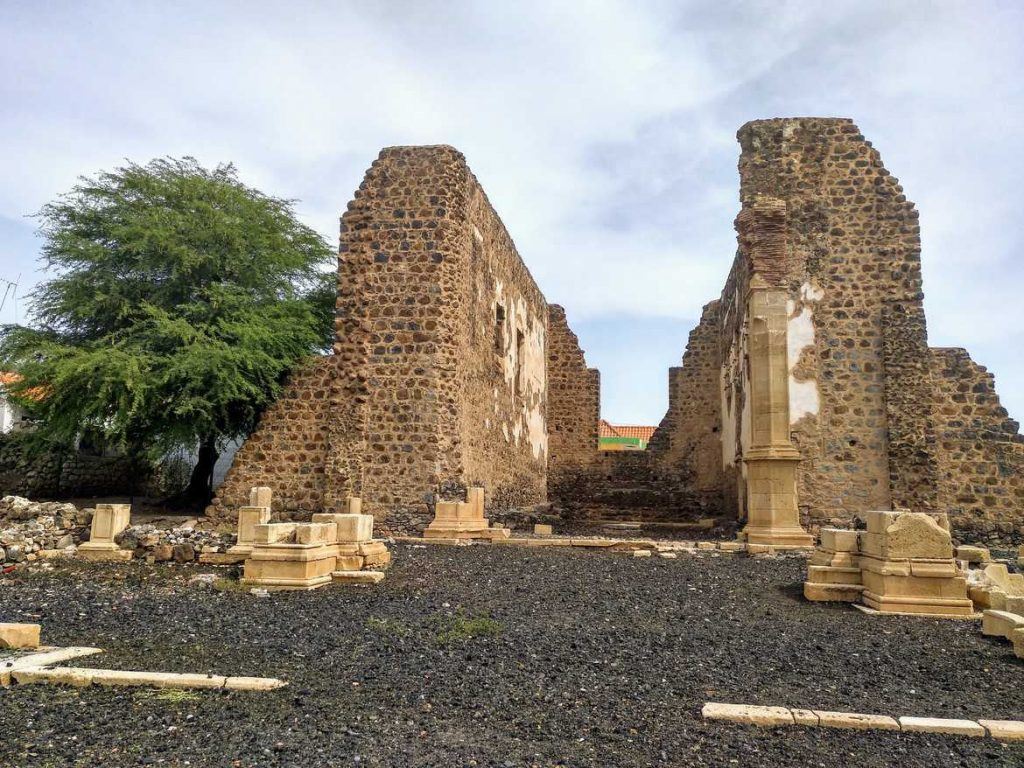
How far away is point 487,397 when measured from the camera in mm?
14906

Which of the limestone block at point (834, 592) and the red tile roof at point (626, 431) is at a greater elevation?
the red tile roof at point (626, 431)

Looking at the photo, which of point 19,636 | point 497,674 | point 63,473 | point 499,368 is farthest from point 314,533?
point 63,473

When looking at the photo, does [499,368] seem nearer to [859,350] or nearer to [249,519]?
[859,350]

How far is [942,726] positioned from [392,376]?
9.86 metres

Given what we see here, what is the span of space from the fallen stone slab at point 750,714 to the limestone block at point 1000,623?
2.96m

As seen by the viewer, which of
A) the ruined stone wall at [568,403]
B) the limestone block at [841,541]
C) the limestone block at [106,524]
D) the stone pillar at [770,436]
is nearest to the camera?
the limestone block at [841,541]

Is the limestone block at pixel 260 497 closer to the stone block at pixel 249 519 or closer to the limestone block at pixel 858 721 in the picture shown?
the stone block at pixel 249 519

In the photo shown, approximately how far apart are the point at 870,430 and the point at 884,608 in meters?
6.37

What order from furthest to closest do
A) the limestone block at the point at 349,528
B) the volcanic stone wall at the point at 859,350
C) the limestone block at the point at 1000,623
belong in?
the volcanic stone wall at the point at 859,350 → the limestone block at the point at 349,528 → the limestone block at the point at 1000,623

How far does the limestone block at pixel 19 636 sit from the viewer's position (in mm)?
5199

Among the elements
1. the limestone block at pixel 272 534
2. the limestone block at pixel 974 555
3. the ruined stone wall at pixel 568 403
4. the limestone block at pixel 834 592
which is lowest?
the limestone block at pixel 834 592

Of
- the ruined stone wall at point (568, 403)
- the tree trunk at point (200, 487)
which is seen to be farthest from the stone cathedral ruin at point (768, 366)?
the ruined stone wall at point (568, 403)

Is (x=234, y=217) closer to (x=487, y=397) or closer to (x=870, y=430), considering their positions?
(x=487, y=397)

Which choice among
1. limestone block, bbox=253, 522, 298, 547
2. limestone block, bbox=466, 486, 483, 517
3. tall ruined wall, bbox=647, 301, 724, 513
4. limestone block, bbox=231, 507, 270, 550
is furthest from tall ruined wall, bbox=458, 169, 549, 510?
limestone block, bbox=253, 522, 298, 547
